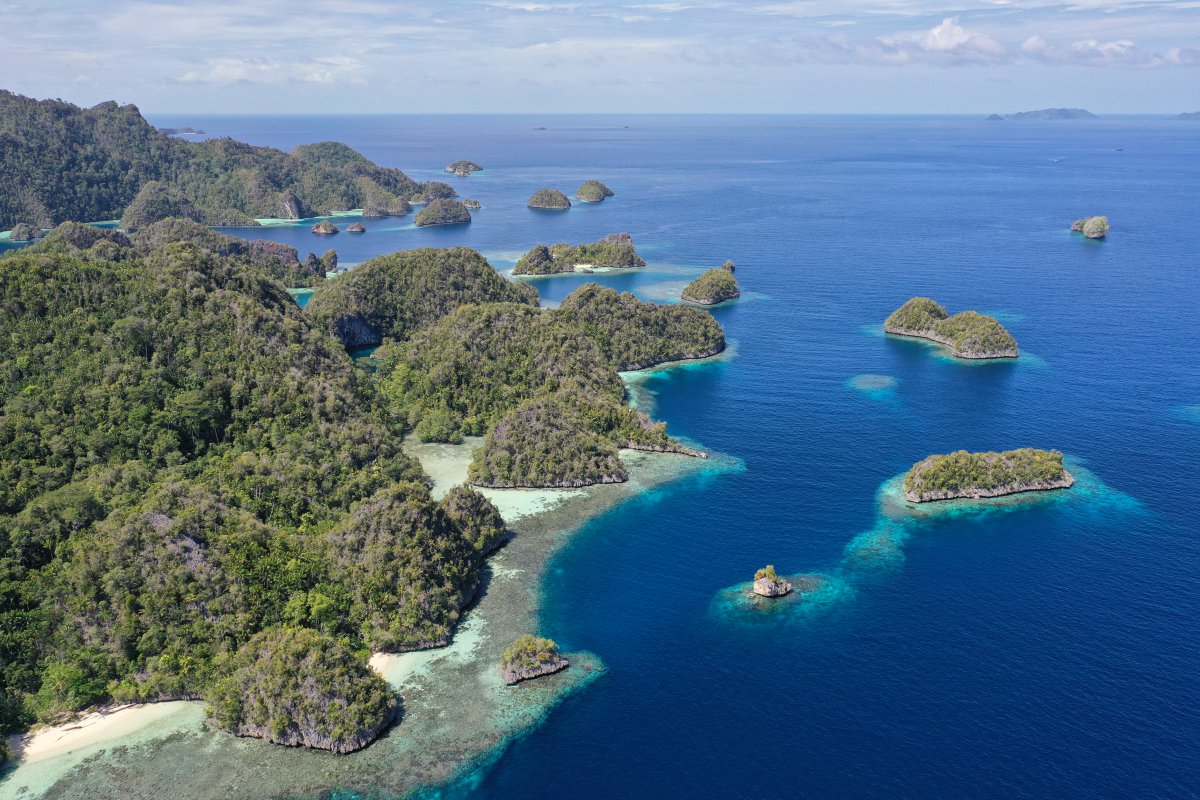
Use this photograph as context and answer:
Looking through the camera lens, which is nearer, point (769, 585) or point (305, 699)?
point (305, 699)

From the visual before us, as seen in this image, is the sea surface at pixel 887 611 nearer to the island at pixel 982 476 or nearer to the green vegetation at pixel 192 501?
the island at pixel 982 476

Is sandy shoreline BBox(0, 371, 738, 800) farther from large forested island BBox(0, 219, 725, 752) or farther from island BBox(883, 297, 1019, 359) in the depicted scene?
island BBox(883, 297, 1019, 359)

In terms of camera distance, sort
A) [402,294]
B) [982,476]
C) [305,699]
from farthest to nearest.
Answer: [402,294], [982,476], [305,699]

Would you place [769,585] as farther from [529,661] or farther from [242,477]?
[242,477]

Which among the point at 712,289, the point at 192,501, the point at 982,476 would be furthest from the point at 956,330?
the point at 192,501

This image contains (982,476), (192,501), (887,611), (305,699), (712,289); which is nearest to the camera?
(305,699)

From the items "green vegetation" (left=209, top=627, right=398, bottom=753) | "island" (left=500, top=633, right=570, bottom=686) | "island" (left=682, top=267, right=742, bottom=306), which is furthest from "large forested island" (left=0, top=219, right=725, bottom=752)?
"island" (left=682, top=267, right=742, bottom=306)

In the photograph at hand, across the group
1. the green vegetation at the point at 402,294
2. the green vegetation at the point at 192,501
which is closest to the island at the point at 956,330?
the green vegetation at the point at 402,294
